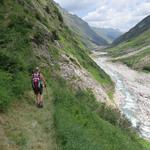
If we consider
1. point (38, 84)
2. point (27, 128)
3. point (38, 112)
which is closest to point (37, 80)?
point (38, 84)

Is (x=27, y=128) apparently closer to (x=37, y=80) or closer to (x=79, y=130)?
(x=79, y=130)

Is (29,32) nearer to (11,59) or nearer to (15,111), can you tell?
(11,59)

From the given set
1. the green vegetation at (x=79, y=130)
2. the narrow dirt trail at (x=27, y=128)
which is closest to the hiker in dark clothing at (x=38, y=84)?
the narrow dirt trail at (x=27, y=128)

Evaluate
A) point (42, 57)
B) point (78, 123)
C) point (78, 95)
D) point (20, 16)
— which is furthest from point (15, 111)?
point (20, 16)

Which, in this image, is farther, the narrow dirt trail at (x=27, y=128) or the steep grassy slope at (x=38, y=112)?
the steep grassy slope at (x=38, y=112)

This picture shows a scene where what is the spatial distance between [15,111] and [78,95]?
1401 centimetres

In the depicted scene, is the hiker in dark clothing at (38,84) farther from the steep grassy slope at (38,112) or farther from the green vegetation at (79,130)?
the green vegetation at (79,130)

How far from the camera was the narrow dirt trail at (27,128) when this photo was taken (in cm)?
2280

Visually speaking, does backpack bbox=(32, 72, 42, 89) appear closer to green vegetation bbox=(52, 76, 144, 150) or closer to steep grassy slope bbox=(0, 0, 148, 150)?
steep grassy slope bbox=(0, 0, 148, 150)

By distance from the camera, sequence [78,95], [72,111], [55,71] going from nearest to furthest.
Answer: [72,111] < [78,95] < [55,71]

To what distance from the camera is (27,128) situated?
24.9m

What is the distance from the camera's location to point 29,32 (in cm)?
4381

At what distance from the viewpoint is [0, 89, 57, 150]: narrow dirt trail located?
22797 mm

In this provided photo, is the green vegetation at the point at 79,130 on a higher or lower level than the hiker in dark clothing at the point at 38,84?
lower
